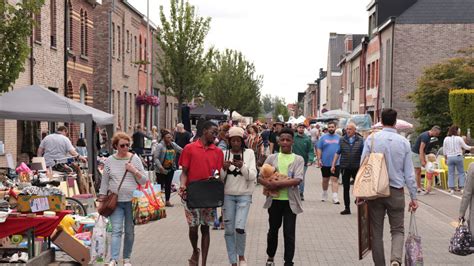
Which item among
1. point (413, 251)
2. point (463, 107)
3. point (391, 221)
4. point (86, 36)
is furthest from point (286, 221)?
point (86, 36)

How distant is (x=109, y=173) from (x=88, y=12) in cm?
2254

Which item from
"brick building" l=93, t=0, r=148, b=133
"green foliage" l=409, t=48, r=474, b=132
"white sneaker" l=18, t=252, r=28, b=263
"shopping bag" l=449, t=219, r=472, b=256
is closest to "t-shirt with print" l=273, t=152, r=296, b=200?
"shopping bag" l=449, t=219, r=472, b=256

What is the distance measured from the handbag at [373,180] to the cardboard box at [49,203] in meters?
3.43

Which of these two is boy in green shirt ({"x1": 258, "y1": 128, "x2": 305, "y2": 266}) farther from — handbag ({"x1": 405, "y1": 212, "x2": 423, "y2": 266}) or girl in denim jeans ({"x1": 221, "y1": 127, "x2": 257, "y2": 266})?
handbag ({"x1": 405, "y1": 212, "x2": 423, "y2": 266})

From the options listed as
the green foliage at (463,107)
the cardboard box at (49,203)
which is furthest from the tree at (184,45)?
the cardboard box at (49,203)

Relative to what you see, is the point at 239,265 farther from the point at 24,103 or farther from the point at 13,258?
the point at 24,103

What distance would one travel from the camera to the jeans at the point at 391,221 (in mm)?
9125

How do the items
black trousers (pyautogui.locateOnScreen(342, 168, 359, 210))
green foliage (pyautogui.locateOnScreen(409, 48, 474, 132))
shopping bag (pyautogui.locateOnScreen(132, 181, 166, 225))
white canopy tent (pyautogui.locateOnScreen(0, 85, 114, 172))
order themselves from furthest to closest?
green foliage (pyautogui.locateOnScreen(409, 48, 474, 132)), black trousers (pyautogui.locateOnScreen(342, 168, 359, 210)), white canopy tent (pyautogui.locateOnScreen(0, 85, 114, 172)), shopping bag (pyautogui.locateOnScreen(132, 181, 166, 225))

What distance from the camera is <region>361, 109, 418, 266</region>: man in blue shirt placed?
360 inches

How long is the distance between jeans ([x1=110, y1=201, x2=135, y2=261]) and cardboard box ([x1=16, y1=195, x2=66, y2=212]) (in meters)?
0.61

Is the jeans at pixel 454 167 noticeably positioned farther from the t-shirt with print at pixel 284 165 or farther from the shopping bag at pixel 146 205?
the shopping bag at pixel 146 205

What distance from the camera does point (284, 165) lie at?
31.9 feet

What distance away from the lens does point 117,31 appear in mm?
40000

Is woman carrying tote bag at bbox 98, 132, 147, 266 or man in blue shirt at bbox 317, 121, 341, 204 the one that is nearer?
woman carrying tote bag at bbox 98, 132, 147, 266
